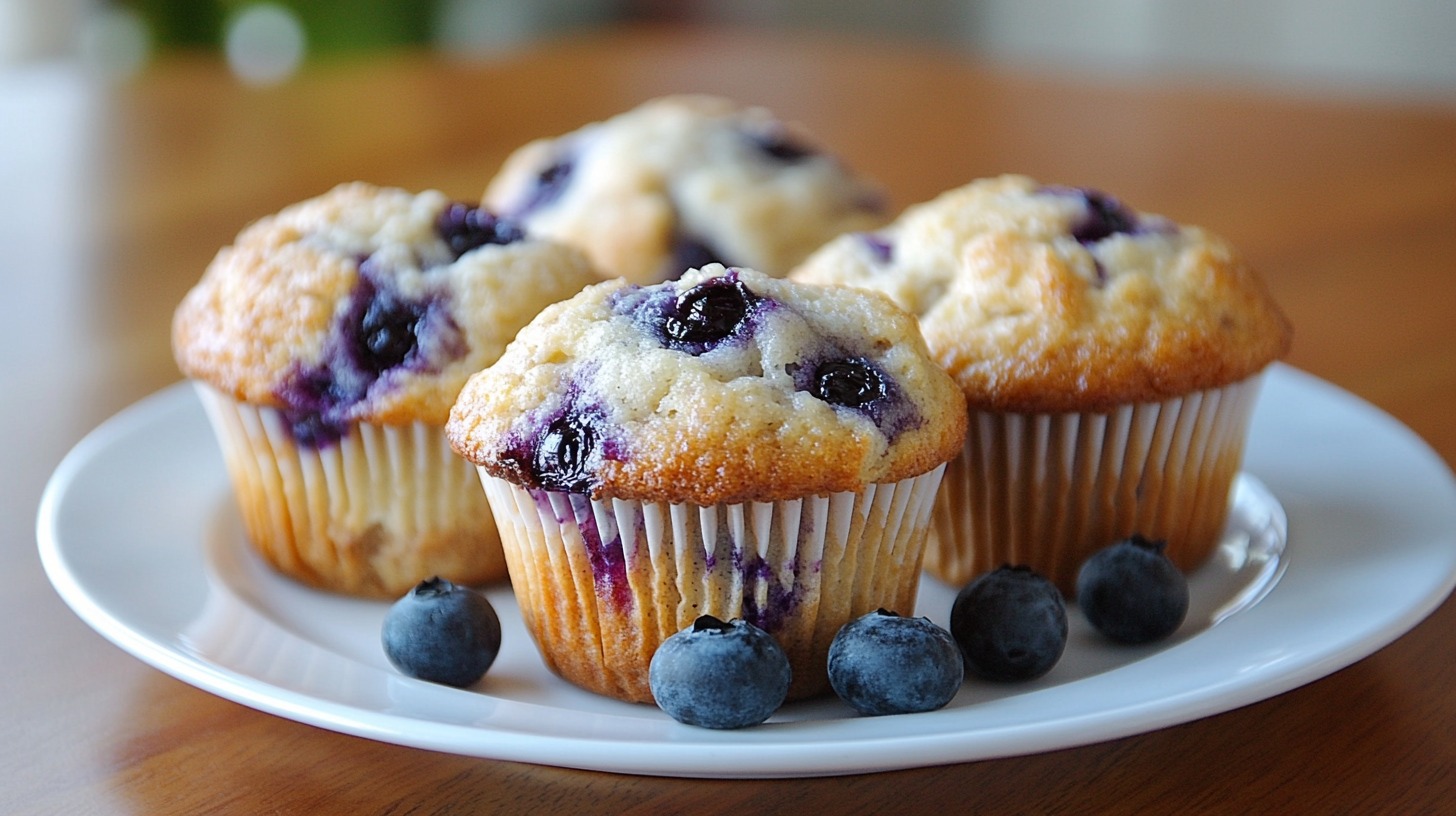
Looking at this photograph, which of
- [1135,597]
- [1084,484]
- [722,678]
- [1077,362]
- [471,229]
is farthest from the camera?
[471,229]

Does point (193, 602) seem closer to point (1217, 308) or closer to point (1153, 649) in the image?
point (1153, 649)

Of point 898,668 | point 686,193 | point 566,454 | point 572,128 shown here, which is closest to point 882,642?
point 898,668

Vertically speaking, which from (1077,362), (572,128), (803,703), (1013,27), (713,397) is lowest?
(1013,27)

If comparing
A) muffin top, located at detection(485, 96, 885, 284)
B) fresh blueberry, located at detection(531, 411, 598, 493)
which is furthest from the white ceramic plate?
muffin top, located at detection(485, 96, 885, 284)

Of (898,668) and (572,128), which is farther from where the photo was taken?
(572,128)

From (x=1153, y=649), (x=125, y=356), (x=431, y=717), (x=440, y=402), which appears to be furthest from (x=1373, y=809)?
(x=125, y=356)

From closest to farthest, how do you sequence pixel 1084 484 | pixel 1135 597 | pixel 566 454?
1. pixel 566 454
2. pixel 1135 597
3. pixel 1084 484

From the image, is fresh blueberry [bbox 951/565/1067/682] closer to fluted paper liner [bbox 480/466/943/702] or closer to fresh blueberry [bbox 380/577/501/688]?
fluted paper liner [bbox 480/466/943/702]

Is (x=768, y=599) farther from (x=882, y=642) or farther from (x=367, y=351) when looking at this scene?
(x=367, y=351)
